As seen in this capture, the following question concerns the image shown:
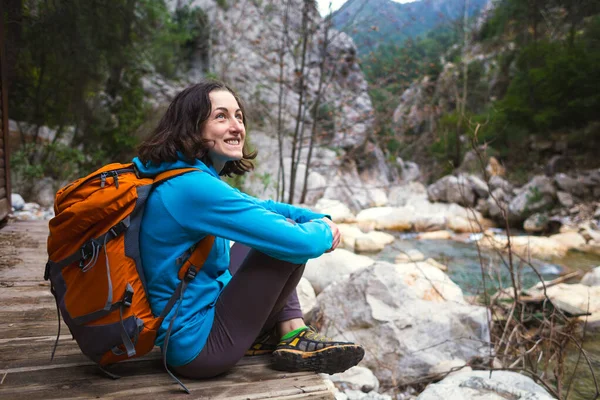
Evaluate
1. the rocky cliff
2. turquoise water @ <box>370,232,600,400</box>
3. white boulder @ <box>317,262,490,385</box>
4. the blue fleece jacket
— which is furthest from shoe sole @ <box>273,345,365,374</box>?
the rocky cliff

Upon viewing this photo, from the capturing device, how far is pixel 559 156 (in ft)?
45.1

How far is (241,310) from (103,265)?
0.44m

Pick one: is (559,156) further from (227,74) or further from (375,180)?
(227,74)

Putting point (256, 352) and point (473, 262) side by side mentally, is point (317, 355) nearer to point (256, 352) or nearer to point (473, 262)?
point (256, 352)

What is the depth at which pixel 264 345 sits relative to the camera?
1756 millimetres

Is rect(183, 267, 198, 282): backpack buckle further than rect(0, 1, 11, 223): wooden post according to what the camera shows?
No

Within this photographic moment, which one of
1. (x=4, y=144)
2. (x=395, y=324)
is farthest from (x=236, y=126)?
(x=4, y=144)

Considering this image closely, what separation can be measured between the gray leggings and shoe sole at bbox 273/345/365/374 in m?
0.16

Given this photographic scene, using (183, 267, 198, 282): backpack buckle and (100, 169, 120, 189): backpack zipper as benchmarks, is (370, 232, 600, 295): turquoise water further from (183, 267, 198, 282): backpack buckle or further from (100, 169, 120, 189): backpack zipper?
(100, 169, 120, 189): backpack zipper

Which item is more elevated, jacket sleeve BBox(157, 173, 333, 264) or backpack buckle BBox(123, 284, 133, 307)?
jacket sleeve BBox(157, 173, 333, 264)

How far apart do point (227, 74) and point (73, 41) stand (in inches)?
159

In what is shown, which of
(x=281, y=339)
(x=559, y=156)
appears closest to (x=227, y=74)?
(x=281, y=339)

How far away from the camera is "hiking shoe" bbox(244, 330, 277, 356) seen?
5.74 feet

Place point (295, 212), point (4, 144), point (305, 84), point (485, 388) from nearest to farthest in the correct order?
point (295, 212)
point (485, 388)
point (4, 144)
point (305, 84)
